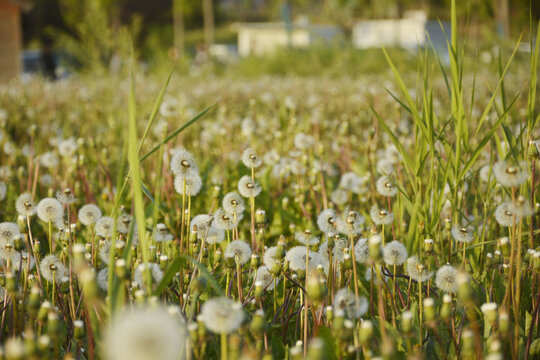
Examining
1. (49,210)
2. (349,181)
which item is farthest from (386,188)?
(49,210)

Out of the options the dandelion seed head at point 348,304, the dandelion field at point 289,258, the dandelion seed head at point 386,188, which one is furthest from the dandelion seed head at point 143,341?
the dandelion seed head at point 386,188

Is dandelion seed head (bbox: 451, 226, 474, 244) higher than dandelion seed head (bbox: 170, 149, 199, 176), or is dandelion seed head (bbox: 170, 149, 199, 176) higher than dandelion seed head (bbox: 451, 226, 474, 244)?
dandelion seed head (bbox: 170, 149, 199, 176)

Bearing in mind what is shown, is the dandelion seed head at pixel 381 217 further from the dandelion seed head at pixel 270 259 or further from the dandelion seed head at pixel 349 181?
the dandelion seed head at pixel 349 181

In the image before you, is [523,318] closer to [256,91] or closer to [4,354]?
[4,354]

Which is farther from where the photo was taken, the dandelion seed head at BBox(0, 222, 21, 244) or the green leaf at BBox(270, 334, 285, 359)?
the dandelion seed head at BBox(0, 222, 21, 244)

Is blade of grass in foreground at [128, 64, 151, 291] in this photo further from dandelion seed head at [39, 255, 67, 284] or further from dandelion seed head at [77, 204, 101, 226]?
dandelion seed head at [77, 204, 101, 226]

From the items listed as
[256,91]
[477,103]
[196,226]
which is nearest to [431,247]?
[196,226]

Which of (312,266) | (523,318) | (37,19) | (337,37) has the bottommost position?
(523,318)

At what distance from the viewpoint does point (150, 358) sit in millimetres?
585

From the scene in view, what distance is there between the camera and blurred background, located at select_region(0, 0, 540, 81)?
765 centimetres

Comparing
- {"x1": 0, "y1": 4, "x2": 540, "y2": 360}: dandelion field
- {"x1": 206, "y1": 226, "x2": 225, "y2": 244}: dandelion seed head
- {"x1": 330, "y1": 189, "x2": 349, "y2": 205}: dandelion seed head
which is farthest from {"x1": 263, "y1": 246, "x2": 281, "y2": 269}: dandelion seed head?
{"x1": 330, "y1": 189, "x2": 349, "y2": 205}: dandelion seed head

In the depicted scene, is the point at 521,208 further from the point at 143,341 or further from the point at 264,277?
the point at 143,341

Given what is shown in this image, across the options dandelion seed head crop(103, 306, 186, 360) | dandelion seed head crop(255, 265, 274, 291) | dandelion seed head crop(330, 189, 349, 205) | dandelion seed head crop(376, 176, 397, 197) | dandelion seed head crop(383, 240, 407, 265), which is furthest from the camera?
dandelion seed head crop(330, 189, 349, 205)

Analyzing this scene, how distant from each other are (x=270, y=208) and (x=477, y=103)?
366 centimetres
